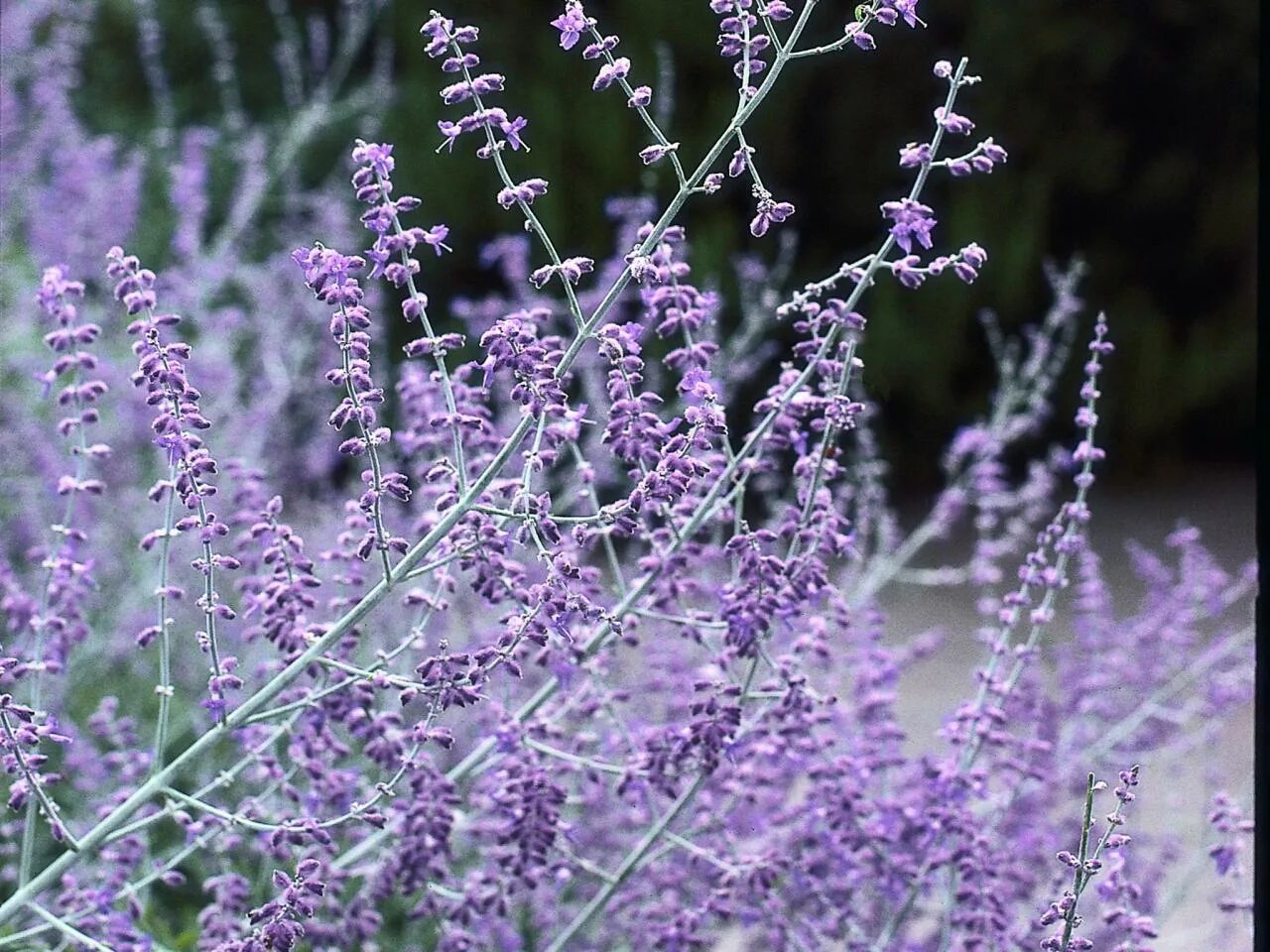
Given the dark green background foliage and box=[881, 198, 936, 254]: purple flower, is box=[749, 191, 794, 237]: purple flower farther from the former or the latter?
the dark green background foliage

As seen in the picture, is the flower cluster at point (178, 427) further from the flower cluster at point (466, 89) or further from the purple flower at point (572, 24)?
the purple flower at point (572, 24)

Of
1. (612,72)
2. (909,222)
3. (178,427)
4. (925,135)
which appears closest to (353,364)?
(178,427)

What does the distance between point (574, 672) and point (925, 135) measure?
6114 millimetres

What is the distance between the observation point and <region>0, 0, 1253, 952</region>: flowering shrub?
168 centimetres

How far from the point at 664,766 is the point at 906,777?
75cm

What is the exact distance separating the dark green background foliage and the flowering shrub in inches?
153

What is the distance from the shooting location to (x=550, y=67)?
7504 millimetres

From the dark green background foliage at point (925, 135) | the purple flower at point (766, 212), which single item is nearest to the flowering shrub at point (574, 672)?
the purple flower at point (766, 212)

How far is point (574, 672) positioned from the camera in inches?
85.7

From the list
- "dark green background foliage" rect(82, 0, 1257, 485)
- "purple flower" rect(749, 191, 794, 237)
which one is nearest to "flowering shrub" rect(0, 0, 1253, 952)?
"purple flower" rect(749, 191, 794, 237)

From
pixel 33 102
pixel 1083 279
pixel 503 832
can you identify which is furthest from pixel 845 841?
pixel 1083 279

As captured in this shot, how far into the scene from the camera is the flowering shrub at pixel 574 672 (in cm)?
168

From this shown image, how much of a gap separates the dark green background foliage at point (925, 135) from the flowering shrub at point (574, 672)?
3.89 meters

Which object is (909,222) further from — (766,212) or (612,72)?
(612,72)
